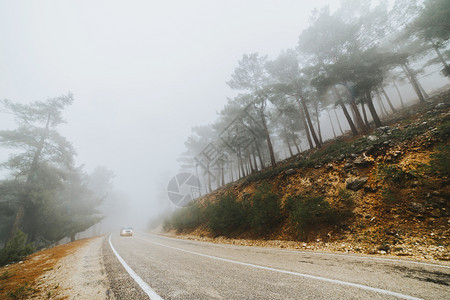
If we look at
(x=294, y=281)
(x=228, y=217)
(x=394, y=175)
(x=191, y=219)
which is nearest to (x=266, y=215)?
(x=228, y=217)

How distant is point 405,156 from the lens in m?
8.05

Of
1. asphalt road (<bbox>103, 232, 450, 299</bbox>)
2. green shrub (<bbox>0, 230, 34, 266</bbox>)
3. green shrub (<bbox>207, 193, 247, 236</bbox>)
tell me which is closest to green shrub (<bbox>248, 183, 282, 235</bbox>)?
green shrub (<bbox>207, 193, 247, 236</bbox>)

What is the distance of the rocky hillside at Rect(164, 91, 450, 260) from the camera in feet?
19.0

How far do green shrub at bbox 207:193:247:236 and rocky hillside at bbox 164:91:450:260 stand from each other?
12 centimetres

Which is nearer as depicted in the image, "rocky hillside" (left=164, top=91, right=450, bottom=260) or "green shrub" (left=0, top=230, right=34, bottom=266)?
"rocky hillside" (left=164, top=91, right=450, bottom=260)

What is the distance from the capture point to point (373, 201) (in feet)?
24.5

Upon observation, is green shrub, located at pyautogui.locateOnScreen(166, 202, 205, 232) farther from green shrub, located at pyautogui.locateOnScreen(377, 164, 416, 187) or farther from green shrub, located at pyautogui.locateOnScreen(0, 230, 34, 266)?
green shrub, located at pyautogui.locateOnScreen(377, 164, 416, 187)

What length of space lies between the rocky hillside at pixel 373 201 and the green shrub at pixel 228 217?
12 cm

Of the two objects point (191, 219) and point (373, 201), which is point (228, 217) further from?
point (373, 201)

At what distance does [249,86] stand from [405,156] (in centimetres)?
1462

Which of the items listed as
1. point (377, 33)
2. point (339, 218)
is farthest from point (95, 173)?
point (377, 33)

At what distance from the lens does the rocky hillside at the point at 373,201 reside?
5.79m

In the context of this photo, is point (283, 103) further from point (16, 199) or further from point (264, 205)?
point (16, 199)

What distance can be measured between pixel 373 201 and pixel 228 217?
843 centimetres
